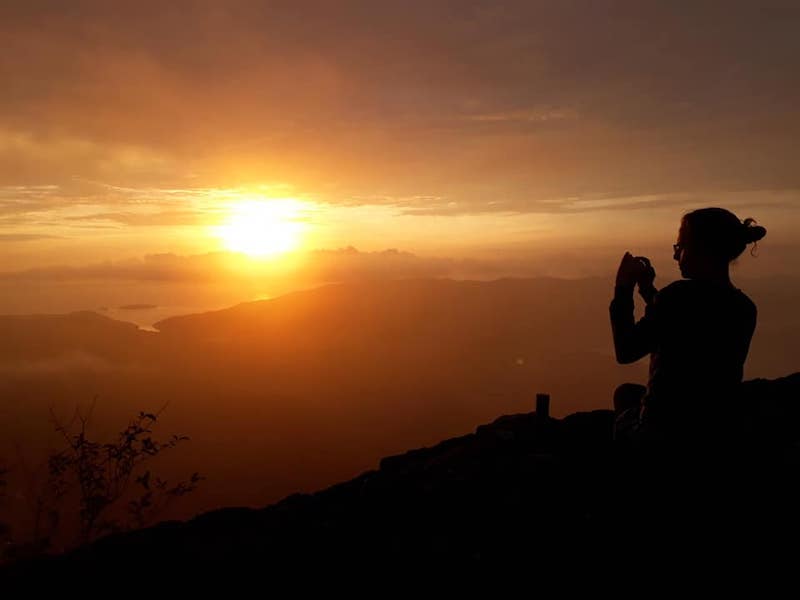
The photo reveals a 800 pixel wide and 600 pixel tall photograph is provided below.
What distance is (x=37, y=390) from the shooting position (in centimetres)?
12494

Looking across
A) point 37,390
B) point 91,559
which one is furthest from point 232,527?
point 37,390

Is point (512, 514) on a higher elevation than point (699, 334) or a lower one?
lower

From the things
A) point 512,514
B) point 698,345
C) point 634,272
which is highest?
point 634,272

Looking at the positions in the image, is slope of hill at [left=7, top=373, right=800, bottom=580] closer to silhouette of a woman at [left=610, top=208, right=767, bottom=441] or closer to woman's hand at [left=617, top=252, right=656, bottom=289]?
silhouette of a woman at [left=610, top=208, right=767, bottom=441]

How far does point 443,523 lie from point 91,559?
16.0 feet

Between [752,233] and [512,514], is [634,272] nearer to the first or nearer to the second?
[752,233]

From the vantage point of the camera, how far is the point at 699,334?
13.4 feet

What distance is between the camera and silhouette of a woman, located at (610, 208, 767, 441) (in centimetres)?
407

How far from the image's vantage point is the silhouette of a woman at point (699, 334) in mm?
4066

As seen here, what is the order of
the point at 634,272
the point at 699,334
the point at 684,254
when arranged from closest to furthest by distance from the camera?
the point at 699,334, the point at 684,254, the point at 634,272

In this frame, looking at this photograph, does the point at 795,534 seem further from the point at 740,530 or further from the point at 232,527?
the point at 232,527

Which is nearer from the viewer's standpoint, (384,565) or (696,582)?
(696,582)

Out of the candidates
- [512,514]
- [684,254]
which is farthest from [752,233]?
[512,514]

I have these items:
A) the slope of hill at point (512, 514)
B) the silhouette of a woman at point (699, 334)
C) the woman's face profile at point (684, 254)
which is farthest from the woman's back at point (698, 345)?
the slope of hill at point (512, 514)
